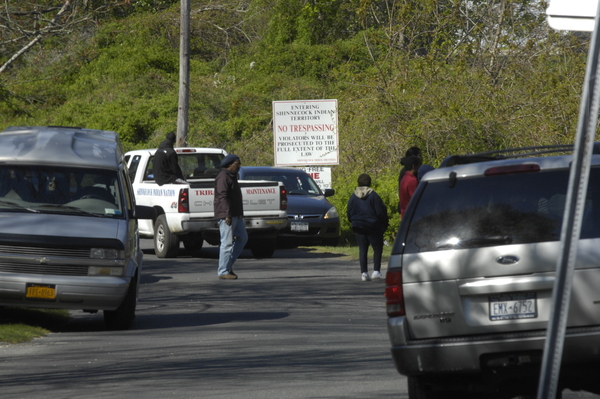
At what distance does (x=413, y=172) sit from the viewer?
14.6 meters

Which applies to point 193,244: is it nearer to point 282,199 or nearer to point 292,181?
point 282,199

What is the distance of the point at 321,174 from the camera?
82.8 ft

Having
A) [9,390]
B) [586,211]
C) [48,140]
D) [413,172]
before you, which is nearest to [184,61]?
[413,172]

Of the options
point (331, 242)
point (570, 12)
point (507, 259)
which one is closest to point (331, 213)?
point (331, 242)

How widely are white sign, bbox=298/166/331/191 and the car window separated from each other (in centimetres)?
237

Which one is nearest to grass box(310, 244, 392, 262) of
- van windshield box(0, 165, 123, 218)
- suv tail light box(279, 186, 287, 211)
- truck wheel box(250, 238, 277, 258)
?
truck wheel box(250, 238, 277, 258)

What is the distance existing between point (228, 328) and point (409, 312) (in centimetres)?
507

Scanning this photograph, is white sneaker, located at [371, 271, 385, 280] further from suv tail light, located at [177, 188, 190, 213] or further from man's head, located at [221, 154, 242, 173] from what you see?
suv tail light, located at [177, 188, 190, 213]

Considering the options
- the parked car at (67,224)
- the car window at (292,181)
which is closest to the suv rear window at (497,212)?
the parked car at (67,224)

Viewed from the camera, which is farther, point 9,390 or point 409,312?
point 9,390

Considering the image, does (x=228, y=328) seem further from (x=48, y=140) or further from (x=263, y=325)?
(x=48, y=140)

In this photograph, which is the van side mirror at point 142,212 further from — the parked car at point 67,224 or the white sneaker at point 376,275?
the white sneaker at point 376,275

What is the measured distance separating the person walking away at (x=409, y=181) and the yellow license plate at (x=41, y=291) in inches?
227

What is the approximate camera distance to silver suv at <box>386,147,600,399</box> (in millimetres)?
5859
